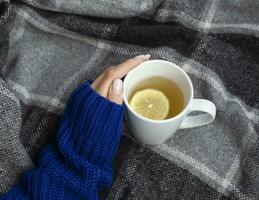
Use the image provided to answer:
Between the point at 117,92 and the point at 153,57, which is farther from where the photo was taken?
the point at 153,57

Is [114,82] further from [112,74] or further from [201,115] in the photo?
[201,115]

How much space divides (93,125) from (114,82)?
2.4 inches

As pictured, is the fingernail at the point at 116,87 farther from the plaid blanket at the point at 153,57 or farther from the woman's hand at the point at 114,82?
the plaid blanket at the point at 153,57

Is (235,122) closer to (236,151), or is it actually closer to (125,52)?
(236,151)

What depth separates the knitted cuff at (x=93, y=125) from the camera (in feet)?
1.94

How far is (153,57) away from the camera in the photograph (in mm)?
703

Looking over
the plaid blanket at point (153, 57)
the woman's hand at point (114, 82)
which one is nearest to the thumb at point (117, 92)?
the woman's hand at point (114, 82)

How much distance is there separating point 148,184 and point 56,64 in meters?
0.24

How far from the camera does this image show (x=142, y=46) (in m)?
0.74

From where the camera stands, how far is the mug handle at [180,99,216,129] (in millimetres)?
597

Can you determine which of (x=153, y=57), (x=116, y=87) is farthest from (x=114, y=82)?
(x=153, y=57)

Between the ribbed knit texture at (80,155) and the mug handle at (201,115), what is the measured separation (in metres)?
0.10

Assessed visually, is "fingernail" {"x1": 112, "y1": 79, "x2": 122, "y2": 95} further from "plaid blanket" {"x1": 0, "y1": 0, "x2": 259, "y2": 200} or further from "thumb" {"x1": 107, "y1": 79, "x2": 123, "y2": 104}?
"plaid blanket" {"x1": 0, "y1": 0, "x2": 259, "y2": 200}

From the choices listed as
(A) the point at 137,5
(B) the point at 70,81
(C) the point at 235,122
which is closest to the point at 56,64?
A: (B) the point at 70,81
